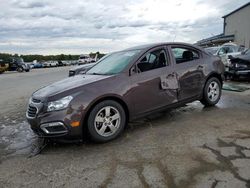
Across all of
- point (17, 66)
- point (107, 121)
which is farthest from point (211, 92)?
point (17, 66)

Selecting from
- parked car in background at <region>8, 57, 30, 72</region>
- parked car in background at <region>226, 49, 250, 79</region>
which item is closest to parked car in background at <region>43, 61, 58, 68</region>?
parked car in background at <region>8, 57, 30, 72</region>

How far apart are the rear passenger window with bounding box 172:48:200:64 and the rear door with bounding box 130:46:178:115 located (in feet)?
0.97

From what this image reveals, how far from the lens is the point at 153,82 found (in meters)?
5.17

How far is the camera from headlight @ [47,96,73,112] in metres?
4.26

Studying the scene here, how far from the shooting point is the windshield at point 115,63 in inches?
204

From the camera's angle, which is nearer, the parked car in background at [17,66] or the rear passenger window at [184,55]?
the rear passenger window at [184,55]

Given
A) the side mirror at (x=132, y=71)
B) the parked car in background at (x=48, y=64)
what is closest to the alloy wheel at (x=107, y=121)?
the side mirror at (x=132, y=71)

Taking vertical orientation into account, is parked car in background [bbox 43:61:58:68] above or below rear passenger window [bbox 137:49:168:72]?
below

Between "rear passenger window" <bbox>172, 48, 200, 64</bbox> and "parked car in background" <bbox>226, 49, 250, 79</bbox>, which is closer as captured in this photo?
"rear passenger window" <bbox>172, 48, 200, 64</bbox>

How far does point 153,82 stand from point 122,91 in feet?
2.42

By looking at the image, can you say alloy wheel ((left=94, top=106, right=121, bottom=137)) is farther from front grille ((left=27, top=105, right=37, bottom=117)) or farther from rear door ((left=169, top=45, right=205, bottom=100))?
rear door ((left=169, top=45, right=205, bottom=100))

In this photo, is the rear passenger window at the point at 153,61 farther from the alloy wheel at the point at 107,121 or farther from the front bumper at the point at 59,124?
the front bumper at the point at 59,124

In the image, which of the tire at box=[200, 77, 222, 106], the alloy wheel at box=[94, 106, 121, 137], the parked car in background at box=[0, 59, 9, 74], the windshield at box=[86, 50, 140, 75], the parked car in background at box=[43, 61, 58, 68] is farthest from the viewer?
the parked car in background at box=[43, 61, 58, 68]

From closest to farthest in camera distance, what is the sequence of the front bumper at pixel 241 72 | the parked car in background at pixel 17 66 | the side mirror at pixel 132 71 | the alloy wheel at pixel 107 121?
the alloy wheel at pixel 107 121 → the side mirror at pixel 132 71 → the front bumper at pixel 241 72 → the parked car in background at pixel 17 66
